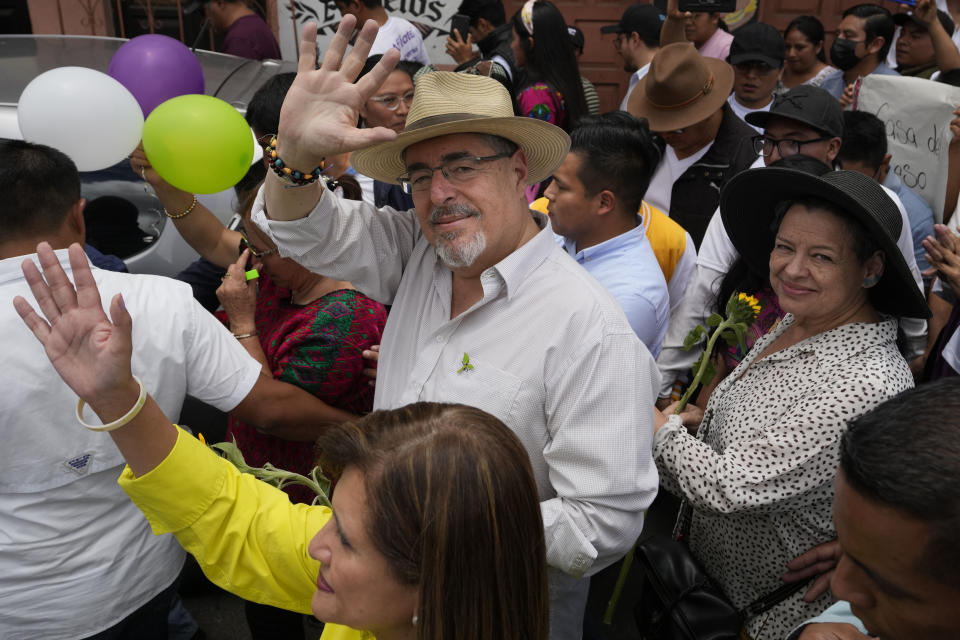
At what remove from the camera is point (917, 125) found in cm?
379

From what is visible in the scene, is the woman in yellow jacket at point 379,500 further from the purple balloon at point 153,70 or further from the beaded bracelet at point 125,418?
the purple balloon at point 153,70

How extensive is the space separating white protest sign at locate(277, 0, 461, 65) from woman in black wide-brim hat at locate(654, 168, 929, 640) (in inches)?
189

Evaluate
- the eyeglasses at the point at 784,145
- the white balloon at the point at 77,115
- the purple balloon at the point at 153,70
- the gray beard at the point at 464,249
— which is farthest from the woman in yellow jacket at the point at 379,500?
the eyeglasses at the point at 784,145

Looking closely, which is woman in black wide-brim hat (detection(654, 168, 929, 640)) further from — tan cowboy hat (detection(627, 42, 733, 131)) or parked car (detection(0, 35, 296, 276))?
parked car (detection(0, 35, 296, 276))

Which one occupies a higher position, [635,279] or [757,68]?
[757,68]

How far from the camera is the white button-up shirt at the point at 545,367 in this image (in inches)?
70.7

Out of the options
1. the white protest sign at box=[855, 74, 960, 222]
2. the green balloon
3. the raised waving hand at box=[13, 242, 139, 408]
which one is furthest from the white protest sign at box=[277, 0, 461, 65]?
the raised waving hand at box=[13, 242, 139, 408]

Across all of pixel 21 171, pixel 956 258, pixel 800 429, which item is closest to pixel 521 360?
pixel 800 429

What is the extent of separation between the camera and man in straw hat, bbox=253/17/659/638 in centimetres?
181

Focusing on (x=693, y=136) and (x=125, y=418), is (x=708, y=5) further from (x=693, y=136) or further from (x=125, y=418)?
(x=125, y=418)

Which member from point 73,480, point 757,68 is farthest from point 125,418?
point 757,68

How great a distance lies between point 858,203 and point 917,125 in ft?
7.05

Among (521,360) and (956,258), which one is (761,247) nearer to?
(956,258)

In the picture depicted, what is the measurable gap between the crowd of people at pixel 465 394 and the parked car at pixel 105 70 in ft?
1.78
